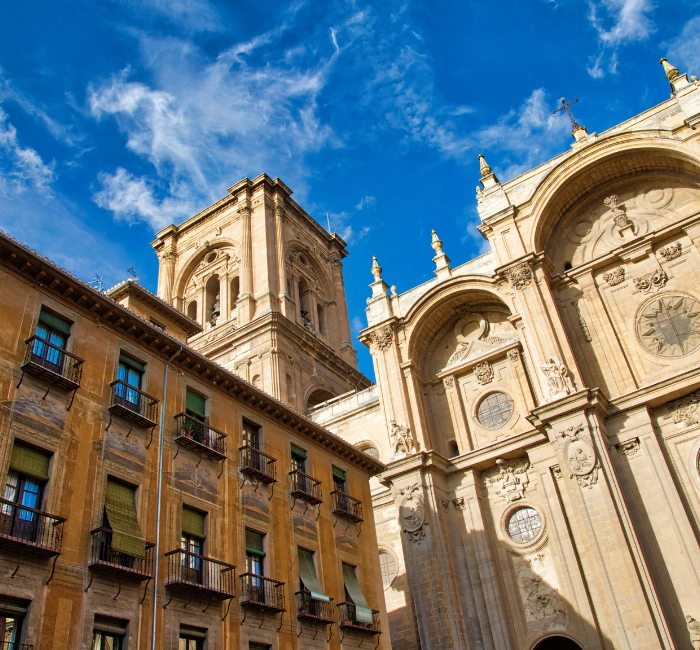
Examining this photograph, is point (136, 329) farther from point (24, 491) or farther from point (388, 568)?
point (388, 568)

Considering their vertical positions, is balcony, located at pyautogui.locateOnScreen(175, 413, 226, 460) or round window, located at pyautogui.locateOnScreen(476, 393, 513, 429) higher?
round window, located at pyautogui.locateOnScreen(476, 393, 513, 429)

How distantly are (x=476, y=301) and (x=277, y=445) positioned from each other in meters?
14.6

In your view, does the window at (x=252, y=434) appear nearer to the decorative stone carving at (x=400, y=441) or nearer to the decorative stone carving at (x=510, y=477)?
the decorative stone carving at (x=400, y=441)

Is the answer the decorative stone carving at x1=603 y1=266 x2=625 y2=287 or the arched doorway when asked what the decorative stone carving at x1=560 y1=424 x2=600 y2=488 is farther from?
the decorative stone carving at x1=603 y1=266 x2=625 y2=287

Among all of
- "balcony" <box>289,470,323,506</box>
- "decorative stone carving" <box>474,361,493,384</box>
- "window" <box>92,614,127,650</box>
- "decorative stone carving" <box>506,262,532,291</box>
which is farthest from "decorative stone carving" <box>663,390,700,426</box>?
"window" <box>92,614,127,650</box>

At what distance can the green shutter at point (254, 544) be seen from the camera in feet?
59.2

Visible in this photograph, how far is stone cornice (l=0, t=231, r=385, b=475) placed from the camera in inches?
602

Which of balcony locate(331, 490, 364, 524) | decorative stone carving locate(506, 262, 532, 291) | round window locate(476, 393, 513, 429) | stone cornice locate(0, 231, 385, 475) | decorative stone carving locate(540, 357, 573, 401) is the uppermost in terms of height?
decorative stone carving locate(506, 262, 532, 291)

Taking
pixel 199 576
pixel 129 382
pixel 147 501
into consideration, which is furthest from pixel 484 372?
pixel 147 501

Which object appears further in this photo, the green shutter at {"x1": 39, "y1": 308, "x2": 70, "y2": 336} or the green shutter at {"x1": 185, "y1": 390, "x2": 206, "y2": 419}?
the green shutter at {"x1": 185, "y1": 390, "x2": 206, "y2": 419}

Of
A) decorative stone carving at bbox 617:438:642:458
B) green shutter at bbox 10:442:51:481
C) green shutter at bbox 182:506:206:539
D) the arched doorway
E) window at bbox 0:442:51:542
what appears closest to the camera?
window at bbox 0:442:51:542

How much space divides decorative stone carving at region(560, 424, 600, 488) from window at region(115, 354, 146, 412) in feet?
49.0

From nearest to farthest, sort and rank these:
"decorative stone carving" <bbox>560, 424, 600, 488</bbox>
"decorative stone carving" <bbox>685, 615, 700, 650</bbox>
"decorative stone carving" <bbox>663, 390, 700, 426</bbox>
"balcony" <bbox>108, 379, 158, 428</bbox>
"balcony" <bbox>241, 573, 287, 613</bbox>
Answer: "balcony" <bbox>108, 379, 158, 428</bbox>
"balcony" <bbox>241, 573, 287, 613</bbox>
"decorative stone carving" <bbox>685, 615, 700, 650</bbox>
"decorative stone carving" <bbox>560, 424, 600, 488</bbox>
"decorative stone carving" <bbox>663, 390, 700, 426</bbox>

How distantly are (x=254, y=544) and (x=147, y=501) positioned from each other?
368 cm
